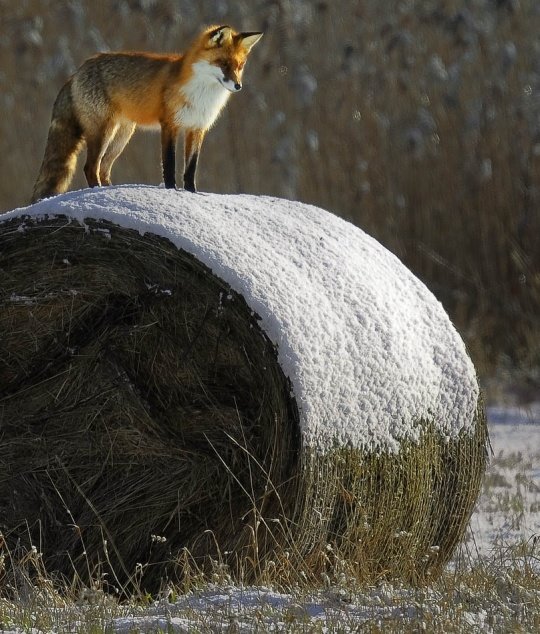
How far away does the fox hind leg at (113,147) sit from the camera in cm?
539

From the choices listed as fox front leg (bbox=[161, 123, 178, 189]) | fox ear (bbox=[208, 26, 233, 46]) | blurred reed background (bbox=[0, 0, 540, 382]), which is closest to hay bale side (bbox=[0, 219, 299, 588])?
fox front leg (bbox=[161, 123, 178, 189])

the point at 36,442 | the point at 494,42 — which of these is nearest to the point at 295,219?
the point at 36,442

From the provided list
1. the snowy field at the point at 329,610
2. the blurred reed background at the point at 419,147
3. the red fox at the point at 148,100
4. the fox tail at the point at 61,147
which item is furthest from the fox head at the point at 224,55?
the blurred reed background at the point at 419,147

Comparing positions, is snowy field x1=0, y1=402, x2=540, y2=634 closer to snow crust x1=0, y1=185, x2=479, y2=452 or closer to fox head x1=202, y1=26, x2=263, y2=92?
snow crust x1=0, y1=185, x2=479, y2=452

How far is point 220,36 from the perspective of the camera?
486 centimetres

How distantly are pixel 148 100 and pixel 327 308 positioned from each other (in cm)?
118

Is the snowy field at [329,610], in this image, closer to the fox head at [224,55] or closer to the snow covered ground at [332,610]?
the snow covered ground at [332,610]

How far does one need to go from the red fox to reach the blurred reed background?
194 inches

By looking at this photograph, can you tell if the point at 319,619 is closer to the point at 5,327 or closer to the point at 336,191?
the point at 5,327

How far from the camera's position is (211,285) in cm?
453

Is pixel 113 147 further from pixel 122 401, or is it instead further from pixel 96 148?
pixel 122 401

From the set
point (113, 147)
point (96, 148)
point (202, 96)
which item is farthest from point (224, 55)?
point (113, 147)

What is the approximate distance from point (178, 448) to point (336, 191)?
20.7 feet

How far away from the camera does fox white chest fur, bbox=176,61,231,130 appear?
4.88 meters
